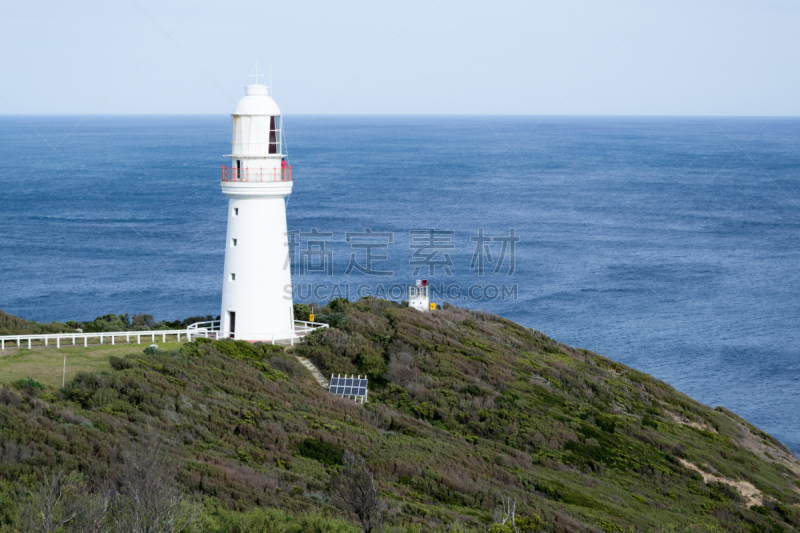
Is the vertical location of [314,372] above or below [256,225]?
below

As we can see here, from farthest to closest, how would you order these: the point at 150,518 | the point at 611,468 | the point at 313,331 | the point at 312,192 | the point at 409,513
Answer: the point at 312,192 → the point at 313,331 → the point at 611,468 → the point at 409,513 → the point at 150,518

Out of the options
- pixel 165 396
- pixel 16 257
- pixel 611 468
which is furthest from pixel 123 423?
pixel 16 257

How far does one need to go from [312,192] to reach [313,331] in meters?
72.3

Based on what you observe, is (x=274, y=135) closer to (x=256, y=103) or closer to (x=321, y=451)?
(x=256, y=103)

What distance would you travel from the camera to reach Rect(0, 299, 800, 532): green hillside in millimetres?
11922

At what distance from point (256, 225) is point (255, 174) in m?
1.53

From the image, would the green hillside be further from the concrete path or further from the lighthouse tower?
the lighthouse tower

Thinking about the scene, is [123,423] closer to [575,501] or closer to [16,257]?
[575,501]

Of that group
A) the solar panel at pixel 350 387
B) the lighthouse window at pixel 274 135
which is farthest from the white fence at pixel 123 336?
the lighthouse window at pixel 274 135

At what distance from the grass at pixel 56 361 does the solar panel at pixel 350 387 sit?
4688 millimetres

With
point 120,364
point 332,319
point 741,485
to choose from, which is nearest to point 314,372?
point 332,319

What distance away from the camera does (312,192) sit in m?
95.9

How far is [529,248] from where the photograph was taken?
68.0 m

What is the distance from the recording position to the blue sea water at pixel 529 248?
45438 mm
